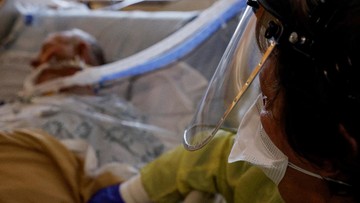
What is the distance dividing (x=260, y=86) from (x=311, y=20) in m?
0.13

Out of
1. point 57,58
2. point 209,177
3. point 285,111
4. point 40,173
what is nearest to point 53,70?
point 57,58

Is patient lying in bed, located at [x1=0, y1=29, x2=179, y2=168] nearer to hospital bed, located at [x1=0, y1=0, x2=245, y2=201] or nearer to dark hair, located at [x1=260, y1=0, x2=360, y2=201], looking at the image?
hospital bed, located at [x1=0, y1=0, x2=245, y2=201]

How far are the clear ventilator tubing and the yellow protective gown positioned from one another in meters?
0.33

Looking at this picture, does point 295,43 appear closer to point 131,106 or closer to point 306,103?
point 306,103

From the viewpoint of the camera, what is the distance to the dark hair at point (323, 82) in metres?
0.47

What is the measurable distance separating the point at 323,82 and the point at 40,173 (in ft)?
2.15

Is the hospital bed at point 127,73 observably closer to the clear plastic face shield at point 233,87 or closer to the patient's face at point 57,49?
the patient's face at point 57,49

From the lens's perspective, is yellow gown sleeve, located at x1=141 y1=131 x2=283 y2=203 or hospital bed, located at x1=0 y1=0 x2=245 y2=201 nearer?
yellow gown sleeve, located at x1=141 y1=131 x2=283 y2=203

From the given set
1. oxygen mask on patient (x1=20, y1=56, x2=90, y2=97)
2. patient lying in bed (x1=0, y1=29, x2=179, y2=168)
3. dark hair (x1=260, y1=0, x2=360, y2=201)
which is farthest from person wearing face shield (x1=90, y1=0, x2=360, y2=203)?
oxygen mask on patient (x1=20, y1=56, x2=90, y2=97)

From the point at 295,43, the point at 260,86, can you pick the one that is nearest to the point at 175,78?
the point at 260,86

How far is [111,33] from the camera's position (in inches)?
64.1

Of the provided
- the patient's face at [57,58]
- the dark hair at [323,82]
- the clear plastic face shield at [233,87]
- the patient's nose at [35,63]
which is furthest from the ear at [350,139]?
the patient's nose at [35,63]

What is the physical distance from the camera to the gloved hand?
875 mm

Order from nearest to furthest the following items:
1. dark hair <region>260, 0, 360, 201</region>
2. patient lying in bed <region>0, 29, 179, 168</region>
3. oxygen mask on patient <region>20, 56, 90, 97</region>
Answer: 1. dark hair <region>260, 0, 360, 201</region>
2. patient lying in bed <region>0, 29, 179, 168</region>
3. oxygen mask on patient <region>20, 56, 90, 97</region>
